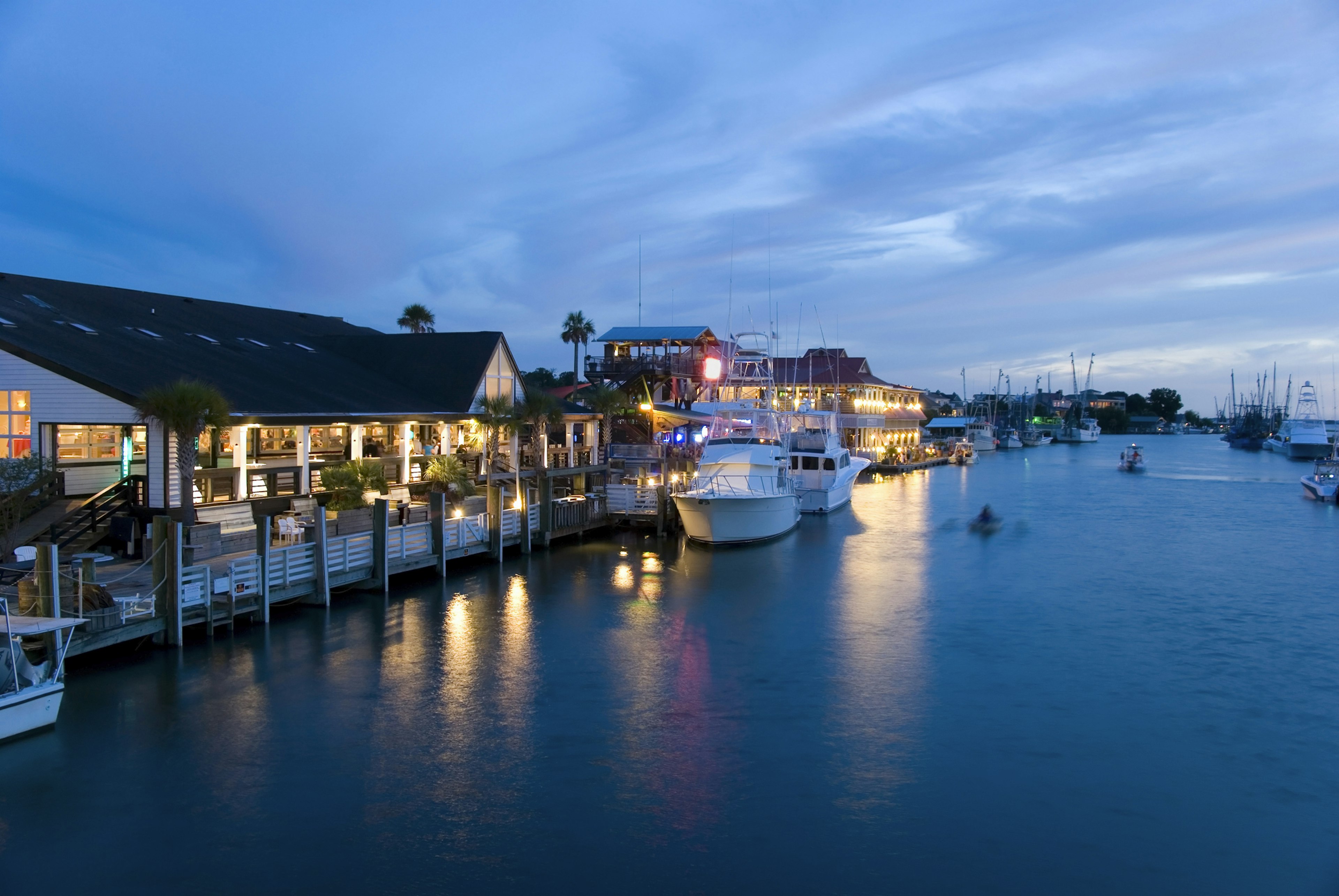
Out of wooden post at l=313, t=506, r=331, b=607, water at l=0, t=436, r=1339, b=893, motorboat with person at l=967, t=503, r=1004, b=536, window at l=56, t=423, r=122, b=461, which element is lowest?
water at l=0, t=436, r=1339, b=893

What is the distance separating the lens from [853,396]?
8850cm

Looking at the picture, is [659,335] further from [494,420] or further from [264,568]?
[264,568]

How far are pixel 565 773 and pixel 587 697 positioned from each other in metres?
3.57

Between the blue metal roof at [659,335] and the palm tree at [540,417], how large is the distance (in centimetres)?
2580

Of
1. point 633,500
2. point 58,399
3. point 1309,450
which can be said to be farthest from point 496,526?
point 1309,450

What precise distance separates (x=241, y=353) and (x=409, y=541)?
10.7 metres

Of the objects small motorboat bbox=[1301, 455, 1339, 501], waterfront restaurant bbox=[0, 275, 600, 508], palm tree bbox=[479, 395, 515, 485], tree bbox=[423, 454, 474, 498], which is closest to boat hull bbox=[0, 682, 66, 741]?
waterfront restaurant bbox=[0, 275, 600, 508]

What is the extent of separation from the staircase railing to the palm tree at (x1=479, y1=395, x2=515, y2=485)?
11.8 m

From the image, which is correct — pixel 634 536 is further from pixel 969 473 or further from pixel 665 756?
pixel 969 473

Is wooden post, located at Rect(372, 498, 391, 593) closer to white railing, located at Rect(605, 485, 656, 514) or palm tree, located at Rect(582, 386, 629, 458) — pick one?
white railing, located at Rect(605, 485, 656, 514)

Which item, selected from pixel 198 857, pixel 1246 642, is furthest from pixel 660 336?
pixel 198 857

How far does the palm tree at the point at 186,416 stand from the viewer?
68.3ft

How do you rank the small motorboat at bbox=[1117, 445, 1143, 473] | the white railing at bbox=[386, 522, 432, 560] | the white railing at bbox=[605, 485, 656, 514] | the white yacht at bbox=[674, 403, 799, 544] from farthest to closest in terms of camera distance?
the small motorboat at bbox=[1117, 445, 1143, 473]
the white railing at bbox=[605, 485, 656, 514]
the white yacht at bbox=[674, 403, 799, 544]
the white railing at bbox=[386, 522, 432, 560]

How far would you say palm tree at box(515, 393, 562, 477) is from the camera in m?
34.1
